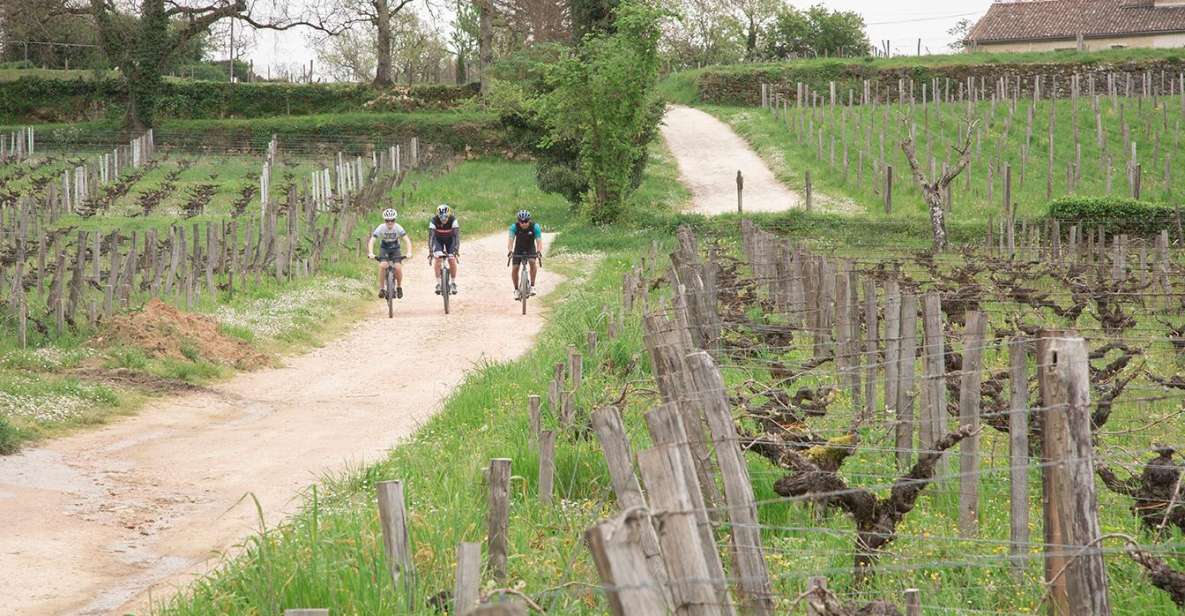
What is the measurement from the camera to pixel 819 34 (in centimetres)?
7169

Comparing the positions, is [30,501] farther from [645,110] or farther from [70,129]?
[70,129]

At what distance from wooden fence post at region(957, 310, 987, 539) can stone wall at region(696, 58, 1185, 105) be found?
48.9m

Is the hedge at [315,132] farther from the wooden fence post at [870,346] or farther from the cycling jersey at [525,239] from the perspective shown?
the wooden fence post at [870,346]

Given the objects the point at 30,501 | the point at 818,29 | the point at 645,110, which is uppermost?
the point at 818,29

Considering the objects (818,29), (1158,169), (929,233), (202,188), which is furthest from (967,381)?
(818,29)

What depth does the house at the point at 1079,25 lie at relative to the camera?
66.6 m

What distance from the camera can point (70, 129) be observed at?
5378cm

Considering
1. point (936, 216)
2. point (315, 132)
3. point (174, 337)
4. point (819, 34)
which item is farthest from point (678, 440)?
point (819, 34)

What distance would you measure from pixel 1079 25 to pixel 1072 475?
69.2 metres

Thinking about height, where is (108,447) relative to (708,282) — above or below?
below

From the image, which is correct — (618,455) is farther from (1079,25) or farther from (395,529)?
(1079,25)

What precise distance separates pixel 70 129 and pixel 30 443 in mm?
45770

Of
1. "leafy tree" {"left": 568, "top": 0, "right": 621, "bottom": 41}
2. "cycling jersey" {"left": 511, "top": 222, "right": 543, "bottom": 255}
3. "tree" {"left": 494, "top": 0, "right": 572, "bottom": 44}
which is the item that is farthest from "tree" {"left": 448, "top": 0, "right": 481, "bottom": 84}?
"cycling jersey" {"left": 511, "top": 222, "right": 543, "bottom": 255}

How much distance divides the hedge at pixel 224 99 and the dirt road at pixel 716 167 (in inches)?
366
